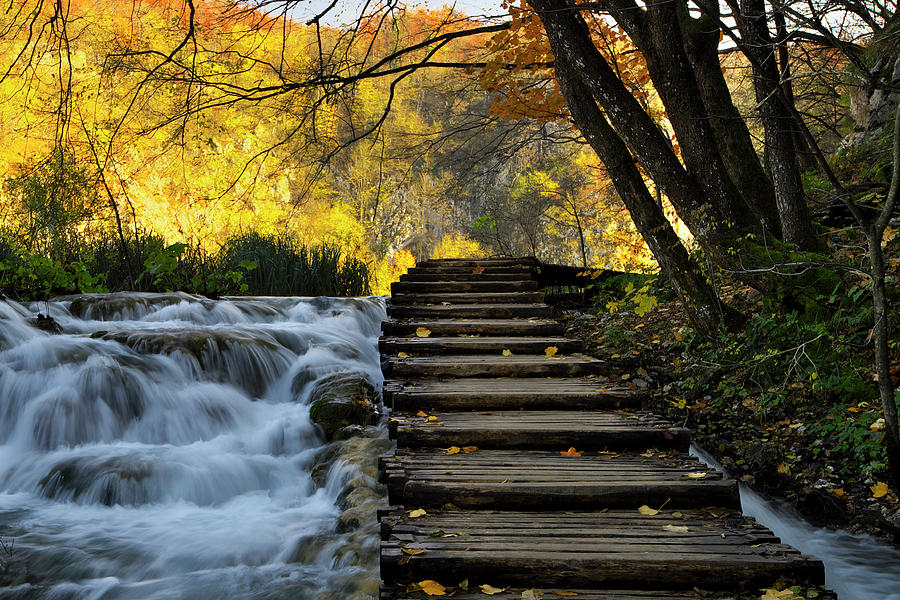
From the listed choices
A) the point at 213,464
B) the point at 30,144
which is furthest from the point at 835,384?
the point at 30,144

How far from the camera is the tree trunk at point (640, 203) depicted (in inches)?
182

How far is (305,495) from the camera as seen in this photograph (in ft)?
13.2

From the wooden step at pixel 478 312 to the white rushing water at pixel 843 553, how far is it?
281cm

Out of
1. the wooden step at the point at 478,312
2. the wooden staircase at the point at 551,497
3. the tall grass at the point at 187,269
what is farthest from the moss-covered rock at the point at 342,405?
the tall grass at the point at 187,269

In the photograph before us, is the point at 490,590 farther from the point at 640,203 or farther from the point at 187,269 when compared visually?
the point at 187,269

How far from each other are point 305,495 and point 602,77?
12.1 feet

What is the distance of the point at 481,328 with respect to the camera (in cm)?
547

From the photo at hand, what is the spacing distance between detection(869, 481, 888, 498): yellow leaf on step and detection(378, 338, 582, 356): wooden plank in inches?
82.7

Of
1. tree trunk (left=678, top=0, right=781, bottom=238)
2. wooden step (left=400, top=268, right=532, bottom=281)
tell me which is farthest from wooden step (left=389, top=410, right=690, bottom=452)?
wooden step (left=400, top=268, right=532, bottom=281)

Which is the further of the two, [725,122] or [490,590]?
[725,122]

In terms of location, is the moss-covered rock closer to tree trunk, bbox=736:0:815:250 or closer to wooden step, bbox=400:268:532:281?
wooden step, bbox=400:268:532:281

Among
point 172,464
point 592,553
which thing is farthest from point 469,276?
point 592,553

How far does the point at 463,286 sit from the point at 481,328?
6.33 ft

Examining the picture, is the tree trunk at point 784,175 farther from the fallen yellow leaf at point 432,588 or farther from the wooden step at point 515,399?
the fallen yellow leaf at point 432,588
